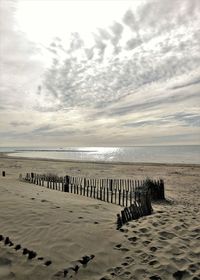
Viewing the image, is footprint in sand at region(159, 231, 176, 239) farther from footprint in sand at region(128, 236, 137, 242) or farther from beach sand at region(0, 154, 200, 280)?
footprint in sand at region(128, 236, 137, 242)

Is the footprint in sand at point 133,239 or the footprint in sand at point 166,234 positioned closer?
the footprint in sand at point 133,239

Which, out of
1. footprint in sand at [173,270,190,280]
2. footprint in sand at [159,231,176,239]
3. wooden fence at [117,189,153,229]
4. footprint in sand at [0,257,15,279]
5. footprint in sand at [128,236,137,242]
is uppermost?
wooden fence at [117,189,153,229]

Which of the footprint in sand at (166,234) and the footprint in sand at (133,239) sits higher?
the footprint in sand at (166,234)

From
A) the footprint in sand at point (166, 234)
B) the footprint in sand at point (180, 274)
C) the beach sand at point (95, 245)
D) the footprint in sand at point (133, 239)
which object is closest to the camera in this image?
the footprint in sand at point (180, 274)

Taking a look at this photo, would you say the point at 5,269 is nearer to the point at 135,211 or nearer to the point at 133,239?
the point at 133,239

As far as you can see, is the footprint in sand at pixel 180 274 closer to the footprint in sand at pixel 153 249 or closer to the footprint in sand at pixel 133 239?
the footprint in sand at pixel 153 249

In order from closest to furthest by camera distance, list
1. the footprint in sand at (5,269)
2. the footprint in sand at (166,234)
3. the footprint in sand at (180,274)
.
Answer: the footprint in sand at (5,269) → the footprint in sand at (180,274) → the footprint in sand at (166,234)

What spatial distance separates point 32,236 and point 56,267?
175 cm

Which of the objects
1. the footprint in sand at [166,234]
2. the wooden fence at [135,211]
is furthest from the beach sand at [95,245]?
the wooden fence at [135,211]

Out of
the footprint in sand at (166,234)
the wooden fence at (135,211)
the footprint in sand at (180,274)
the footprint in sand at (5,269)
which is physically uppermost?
the wooden fence at (135,211)

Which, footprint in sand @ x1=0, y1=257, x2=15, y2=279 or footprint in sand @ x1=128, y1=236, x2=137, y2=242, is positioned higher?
footprint in sand @ x1=128, y1=236, x2=137, y2=242

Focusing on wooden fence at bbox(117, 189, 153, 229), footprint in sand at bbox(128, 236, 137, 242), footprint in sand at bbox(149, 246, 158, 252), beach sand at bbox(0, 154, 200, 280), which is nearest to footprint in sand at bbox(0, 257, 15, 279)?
beach sand at bbox(0, 154, 200, 280)

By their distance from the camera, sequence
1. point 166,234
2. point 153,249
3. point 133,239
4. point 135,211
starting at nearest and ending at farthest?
point 153,249, point 133,239, point 166,234, point 135,211

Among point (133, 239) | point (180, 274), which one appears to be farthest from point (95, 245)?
point (180, 274)
